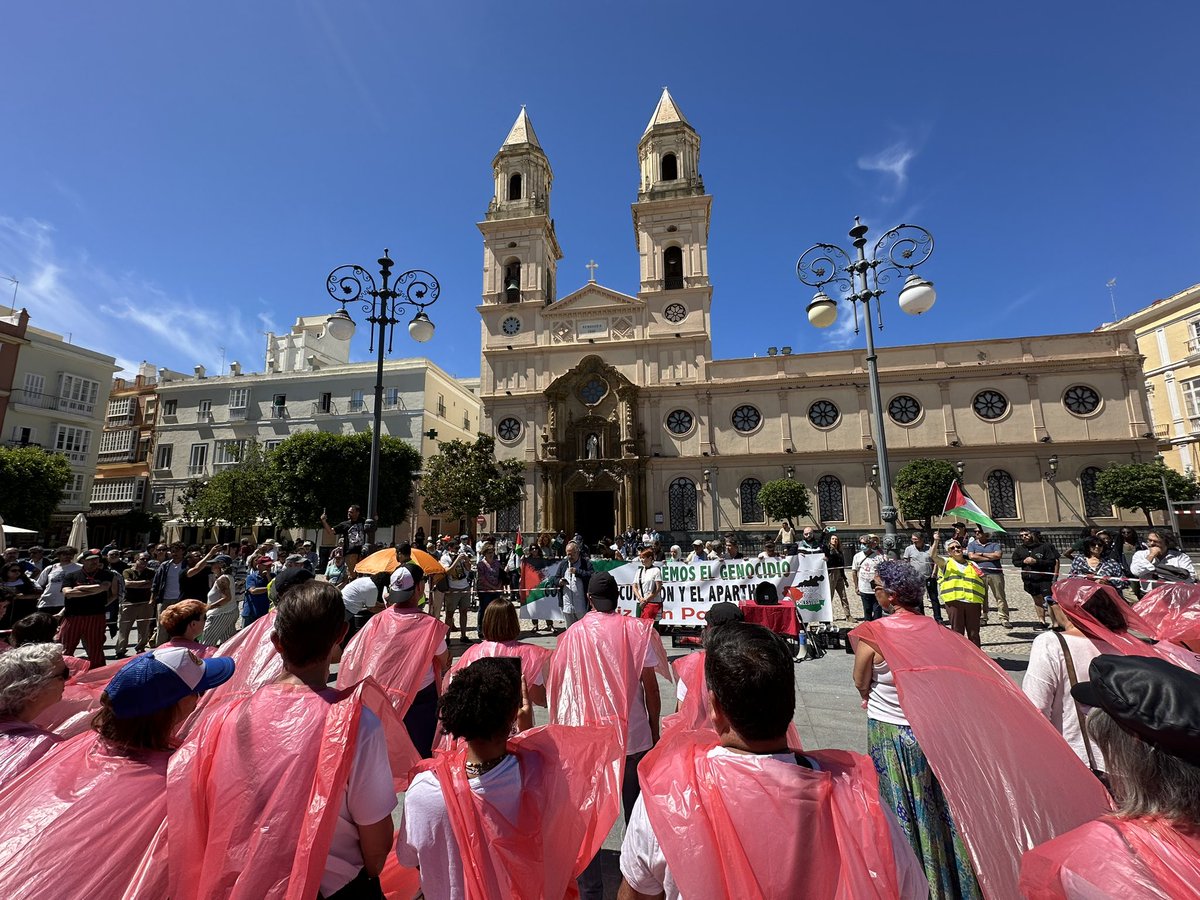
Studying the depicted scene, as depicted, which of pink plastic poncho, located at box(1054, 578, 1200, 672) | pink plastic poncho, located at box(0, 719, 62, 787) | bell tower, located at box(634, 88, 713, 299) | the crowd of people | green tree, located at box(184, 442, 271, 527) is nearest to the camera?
the crowd of people

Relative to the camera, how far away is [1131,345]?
27.2 m

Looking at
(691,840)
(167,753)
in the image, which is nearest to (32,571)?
(167,753)

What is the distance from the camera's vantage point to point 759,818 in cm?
151

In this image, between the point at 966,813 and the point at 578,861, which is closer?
the point at 578,861

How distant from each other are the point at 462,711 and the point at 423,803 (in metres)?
0.33

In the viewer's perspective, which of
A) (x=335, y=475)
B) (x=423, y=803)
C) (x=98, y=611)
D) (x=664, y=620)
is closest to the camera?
(x=423, y=803)

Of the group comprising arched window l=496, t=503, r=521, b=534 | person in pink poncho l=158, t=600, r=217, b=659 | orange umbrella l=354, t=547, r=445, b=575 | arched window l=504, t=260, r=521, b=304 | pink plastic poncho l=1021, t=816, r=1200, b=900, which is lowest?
pink plastic poncho l=1021, t=816, r=1200, b=900

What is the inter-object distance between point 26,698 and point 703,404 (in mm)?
29894

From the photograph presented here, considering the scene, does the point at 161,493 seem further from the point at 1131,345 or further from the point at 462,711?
the point at 1131,345

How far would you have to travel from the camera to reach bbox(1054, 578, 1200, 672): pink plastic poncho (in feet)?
9.98

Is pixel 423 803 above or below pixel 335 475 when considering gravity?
below

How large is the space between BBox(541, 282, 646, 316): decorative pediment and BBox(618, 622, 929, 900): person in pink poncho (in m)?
32.6

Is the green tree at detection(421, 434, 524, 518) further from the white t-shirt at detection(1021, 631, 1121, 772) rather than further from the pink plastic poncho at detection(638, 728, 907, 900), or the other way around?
the pink plastic poncho at detection(638, 728, 907, 900)

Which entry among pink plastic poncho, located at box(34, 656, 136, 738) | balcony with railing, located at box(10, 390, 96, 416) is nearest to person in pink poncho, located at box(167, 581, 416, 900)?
pink plastic poncho, located at box(34, 656, 136, 738)
